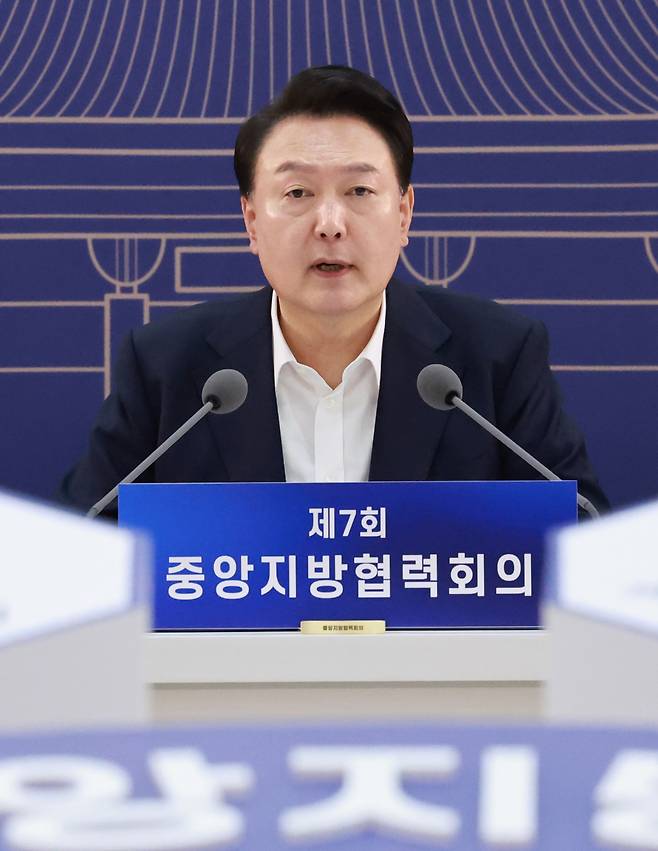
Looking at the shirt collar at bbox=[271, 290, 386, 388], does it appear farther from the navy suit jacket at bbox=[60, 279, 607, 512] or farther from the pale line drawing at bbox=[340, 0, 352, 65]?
the pale line drawing at bbox=[340, 0, 352, 65]

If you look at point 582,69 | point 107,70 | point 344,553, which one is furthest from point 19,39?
point 344,553

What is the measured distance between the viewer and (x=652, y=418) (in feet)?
8.00

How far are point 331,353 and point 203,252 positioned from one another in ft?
1.77

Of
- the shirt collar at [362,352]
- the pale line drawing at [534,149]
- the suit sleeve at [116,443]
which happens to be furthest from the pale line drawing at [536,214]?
the suit sleeve at [116,443]

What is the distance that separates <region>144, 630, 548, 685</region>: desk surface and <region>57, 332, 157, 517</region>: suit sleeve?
2.65ft

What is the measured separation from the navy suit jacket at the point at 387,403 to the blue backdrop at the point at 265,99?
333 millimetres

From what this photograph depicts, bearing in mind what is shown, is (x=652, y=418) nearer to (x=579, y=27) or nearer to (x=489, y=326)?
(x=489, y=326)

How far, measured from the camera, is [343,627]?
1178 millimetres

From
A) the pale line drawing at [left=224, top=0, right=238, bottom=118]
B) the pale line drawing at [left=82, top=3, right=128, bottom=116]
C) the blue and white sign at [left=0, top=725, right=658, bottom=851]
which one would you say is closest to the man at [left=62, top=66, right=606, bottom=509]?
the pale line drawing at [left=224, top=0, right=238, bottom=118]

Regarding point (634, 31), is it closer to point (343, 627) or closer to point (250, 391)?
point (250, 391)

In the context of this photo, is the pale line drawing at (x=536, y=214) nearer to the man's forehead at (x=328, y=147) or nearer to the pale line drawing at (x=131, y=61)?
the pale line drawing at (x=131, y=61)

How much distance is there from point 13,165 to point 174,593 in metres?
1.49

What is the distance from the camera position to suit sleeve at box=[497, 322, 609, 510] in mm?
1903

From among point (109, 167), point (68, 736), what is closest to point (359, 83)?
point (109, 167)
